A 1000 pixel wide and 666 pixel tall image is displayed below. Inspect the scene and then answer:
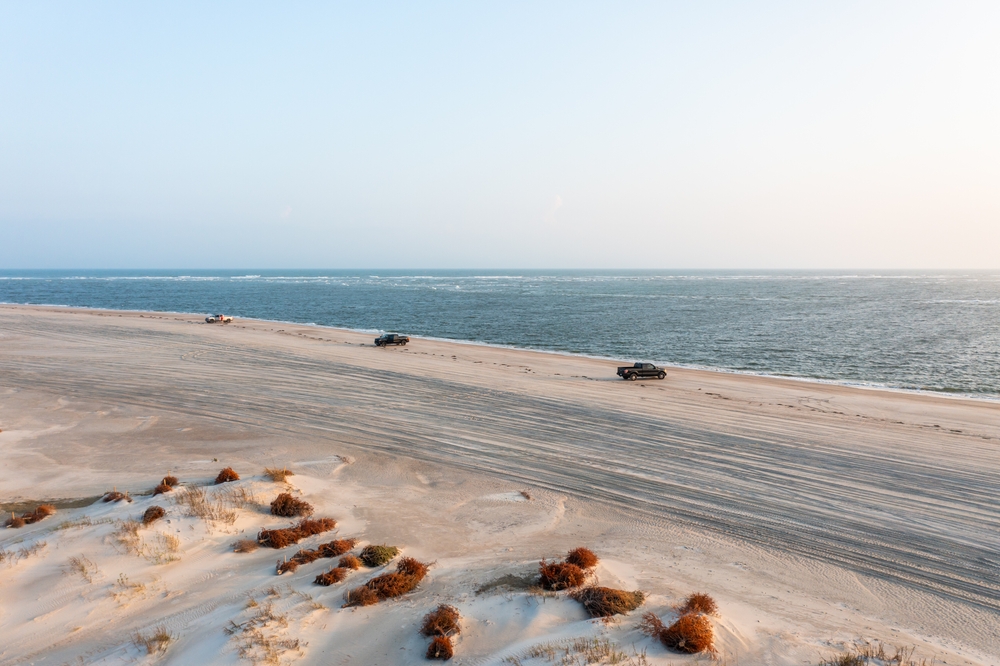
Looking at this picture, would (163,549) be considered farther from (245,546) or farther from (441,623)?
(441,623)

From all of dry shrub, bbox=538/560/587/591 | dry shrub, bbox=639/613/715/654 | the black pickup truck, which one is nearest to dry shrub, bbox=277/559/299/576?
dry shrub, bbox=538/560/587/591

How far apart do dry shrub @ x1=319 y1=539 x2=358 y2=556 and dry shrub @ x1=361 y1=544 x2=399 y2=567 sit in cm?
38

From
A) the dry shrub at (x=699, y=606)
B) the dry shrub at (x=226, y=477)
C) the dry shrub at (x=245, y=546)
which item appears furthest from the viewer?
the dry shrub at (x=226, y=477)

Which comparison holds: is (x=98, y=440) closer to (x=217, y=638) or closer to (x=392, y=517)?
(x=392, y=517)

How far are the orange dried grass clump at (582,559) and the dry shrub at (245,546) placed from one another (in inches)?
265

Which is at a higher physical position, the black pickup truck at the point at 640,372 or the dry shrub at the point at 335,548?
the dry shrub at the point at 335,548

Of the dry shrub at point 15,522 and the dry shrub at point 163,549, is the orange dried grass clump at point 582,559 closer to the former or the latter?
the dry shrub at point 163,549

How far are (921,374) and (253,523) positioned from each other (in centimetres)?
4674

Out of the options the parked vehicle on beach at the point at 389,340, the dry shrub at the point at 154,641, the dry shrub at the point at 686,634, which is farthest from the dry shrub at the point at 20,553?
the parked vehicle on beach at the point at 389,340

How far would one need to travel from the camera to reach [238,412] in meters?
24.6

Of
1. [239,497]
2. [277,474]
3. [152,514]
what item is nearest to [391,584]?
[239,497]

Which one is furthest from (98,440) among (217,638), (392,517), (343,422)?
(217,638)

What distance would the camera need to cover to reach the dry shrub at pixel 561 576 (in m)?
9.91

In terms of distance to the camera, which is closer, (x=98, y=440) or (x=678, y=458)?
(x=678, y=458)
